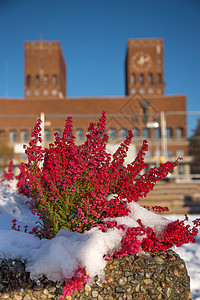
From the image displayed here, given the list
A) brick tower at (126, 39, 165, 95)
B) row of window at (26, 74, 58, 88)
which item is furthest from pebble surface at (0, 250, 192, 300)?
row of window at (26, 74, 58, 88)

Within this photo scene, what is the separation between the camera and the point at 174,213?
614cm

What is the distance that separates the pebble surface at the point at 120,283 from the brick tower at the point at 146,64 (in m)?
50.0

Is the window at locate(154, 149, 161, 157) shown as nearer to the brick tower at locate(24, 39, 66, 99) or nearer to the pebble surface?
the pebble surface

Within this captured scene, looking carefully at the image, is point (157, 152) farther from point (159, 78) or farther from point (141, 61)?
point (141, 61)

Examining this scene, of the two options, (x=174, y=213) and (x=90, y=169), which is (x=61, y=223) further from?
(x=174, y=213)

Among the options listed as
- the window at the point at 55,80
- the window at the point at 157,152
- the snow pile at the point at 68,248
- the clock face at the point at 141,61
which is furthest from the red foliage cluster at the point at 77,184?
the clock face at the point at 141,61

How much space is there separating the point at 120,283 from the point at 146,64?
52777mm

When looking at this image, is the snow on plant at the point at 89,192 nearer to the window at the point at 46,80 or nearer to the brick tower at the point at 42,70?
the brick tower at the point at 42,70

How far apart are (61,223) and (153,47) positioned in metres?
52.7

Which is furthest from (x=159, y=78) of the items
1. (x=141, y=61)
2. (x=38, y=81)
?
(x=38, y=81)

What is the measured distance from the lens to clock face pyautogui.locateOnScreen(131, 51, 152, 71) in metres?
51.1

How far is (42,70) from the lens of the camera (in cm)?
5153

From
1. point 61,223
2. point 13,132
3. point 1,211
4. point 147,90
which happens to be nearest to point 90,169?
point 61,223

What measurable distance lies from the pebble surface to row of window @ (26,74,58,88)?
51.2 m
